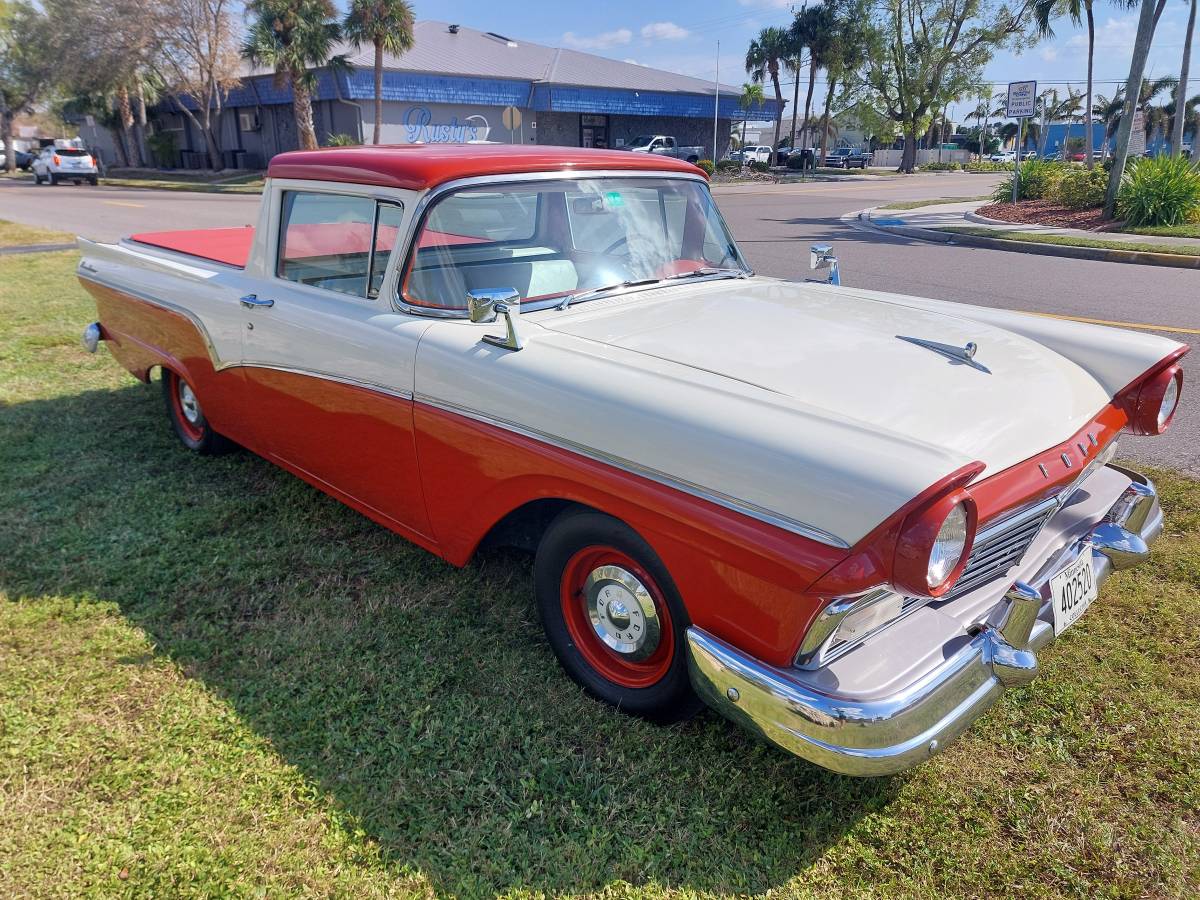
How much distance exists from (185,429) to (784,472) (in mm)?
3764

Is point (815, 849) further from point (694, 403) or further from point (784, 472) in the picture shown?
point (694, 403)

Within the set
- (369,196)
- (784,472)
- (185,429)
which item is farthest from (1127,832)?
(185,429)

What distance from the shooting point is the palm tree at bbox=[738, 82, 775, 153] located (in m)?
45.7

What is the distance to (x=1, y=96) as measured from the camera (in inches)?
1436

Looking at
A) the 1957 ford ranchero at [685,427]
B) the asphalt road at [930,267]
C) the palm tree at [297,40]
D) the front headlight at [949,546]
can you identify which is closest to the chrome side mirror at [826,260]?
the 1957 ford ranchero at [685,427]

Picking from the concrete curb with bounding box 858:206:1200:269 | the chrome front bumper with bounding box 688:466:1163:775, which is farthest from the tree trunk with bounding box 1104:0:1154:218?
the chrome front bumper with bounding box 688:466:1163:775

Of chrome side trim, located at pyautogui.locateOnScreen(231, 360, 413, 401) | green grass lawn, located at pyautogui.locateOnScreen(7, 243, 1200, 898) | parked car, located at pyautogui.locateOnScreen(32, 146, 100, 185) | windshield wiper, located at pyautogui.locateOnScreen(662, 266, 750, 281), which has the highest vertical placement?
parked car, located at pyautogui.locateOnScreen(32, 146, 100, 185)

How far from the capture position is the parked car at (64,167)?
3072cm

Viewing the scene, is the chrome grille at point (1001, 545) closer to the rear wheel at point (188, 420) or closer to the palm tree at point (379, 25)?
the rear wheel at point (188, 420)

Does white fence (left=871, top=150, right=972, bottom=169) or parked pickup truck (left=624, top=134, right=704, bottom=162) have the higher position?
white fence (left=871, top=150, right=972, bottom=169)

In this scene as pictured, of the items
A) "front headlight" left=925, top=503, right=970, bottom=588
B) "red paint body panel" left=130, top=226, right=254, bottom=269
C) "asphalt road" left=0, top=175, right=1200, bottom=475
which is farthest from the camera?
"asphalt road" left=0, top=175, right=1200, bottom=475

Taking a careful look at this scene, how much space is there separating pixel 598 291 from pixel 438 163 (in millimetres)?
690

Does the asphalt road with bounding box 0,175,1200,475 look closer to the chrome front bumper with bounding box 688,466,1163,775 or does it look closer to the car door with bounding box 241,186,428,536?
the chrome front bumper with bounding box 688,466,1163,775

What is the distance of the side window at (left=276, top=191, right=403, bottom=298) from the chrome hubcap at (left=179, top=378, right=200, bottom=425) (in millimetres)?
1287
